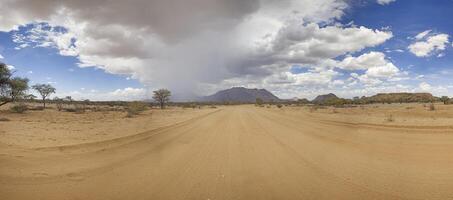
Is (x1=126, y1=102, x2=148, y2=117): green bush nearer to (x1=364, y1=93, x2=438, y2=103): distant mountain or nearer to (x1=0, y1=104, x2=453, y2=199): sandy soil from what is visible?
(x1=0, y1=104, x2=453, y2=199): sandy soil

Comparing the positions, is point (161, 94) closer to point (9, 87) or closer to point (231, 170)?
point (9, 87)

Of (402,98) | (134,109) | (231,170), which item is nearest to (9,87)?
(134,109)

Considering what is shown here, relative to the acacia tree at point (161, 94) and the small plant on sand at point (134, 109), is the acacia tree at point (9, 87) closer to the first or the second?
the small plant on sand at point (134, 109)

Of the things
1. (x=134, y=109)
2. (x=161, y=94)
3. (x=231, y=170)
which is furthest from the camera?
(x=161, y=94)

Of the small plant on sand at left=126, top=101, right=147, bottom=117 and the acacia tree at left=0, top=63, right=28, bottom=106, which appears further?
the small plant on sand at left=126, top=101, right=147, bottom=117

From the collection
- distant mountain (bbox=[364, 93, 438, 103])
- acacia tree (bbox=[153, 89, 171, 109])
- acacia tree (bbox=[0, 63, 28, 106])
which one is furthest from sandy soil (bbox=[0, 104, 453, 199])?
distant mountain (bbox=[364, 93, 438, 103])

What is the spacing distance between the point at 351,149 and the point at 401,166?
337 cm

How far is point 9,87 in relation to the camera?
41688mm

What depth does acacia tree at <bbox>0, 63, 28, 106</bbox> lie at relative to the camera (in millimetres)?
40094

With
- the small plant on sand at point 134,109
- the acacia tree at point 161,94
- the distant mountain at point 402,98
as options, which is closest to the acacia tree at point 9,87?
the small plant on sand at point 134,109

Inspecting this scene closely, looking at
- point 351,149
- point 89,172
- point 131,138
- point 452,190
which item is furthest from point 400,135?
point 89,172

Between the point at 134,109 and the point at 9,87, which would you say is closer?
the point at 9,87

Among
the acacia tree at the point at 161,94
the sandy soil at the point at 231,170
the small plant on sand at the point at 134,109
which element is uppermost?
the acacia tree at the point at 161,94

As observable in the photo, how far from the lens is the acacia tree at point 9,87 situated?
4009 cm
